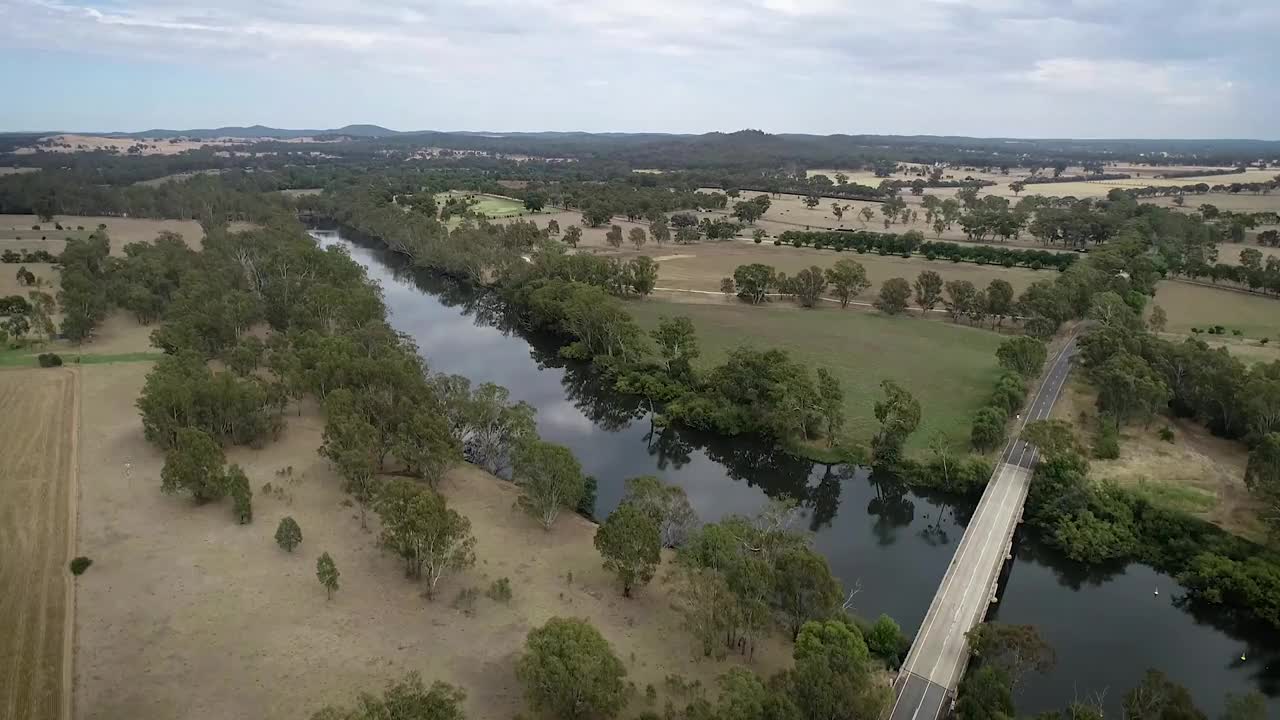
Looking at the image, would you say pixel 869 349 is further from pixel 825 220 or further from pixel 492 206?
pixel 492 206

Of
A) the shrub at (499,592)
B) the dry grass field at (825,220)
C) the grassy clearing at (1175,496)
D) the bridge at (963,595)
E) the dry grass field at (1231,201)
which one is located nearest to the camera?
the bridge at (963,595)

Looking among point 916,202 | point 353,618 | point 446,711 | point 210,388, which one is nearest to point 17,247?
point 210,388

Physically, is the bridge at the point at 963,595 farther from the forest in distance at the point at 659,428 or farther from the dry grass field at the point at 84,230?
the dry grass field at the point at 84,230

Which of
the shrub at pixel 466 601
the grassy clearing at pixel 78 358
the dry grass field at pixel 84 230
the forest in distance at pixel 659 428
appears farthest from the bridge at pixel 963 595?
the dry grass field at pixel 84 230

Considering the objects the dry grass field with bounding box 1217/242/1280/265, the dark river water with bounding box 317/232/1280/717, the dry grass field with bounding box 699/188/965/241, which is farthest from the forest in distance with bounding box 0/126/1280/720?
the dry grass field with bounding box 699/188/965/241

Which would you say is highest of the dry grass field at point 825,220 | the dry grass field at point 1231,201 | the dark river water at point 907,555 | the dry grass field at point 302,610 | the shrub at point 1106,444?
the dry grass field at point 1231,201

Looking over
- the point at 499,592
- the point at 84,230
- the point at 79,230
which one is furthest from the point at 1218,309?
the point at 84,230
